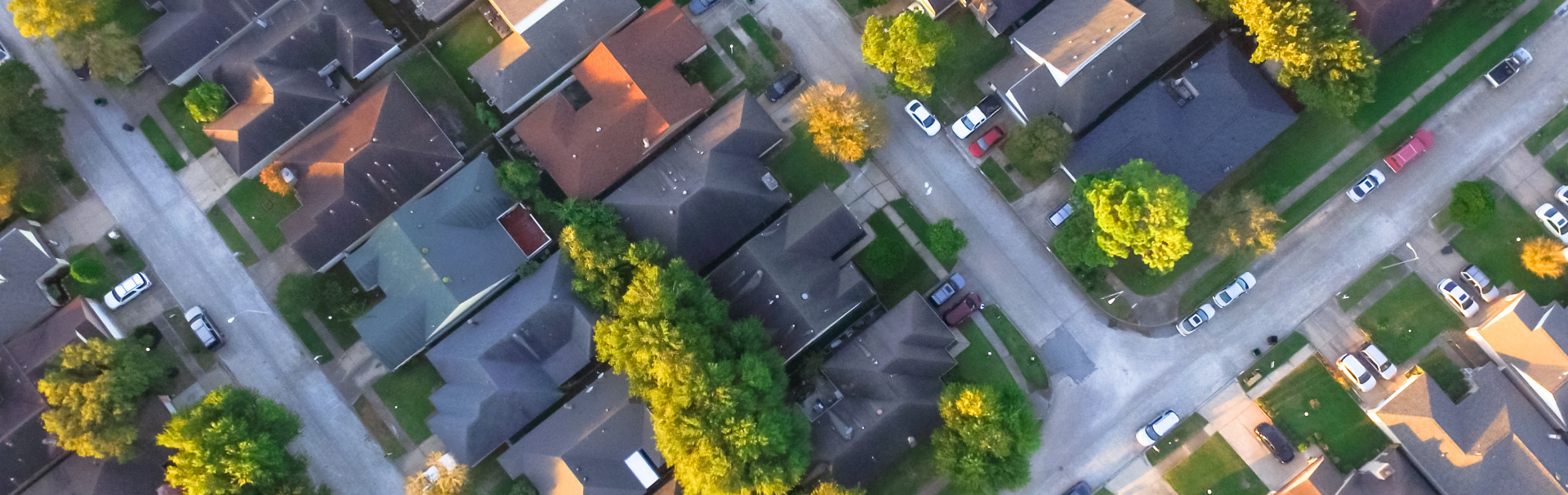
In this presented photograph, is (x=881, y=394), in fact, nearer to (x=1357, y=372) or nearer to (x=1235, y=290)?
(x=1235, y=290)

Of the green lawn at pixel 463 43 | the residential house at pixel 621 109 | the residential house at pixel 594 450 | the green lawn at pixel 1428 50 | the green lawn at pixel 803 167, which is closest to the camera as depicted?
the residential house at pixel 594 450

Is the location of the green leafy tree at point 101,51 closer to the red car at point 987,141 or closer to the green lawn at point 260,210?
the green lawn at point 260,210

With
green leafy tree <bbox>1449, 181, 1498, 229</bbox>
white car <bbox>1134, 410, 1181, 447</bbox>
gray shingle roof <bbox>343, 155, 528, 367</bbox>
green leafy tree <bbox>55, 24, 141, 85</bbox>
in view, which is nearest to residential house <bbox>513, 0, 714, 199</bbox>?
gray shingle roof <bbox>343, 155, 528, 367</bbox>

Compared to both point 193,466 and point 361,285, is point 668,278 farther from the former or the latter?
point 193,466

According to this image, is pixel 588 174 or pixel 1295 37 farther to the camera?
pixel 588 174

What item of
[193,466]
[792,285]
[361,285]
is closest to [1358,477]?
[792,285]

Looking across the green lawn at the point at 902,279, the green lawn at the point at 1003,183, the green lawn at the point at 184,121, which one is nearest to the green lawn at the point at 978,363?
the green lawn at the point at 902,279
